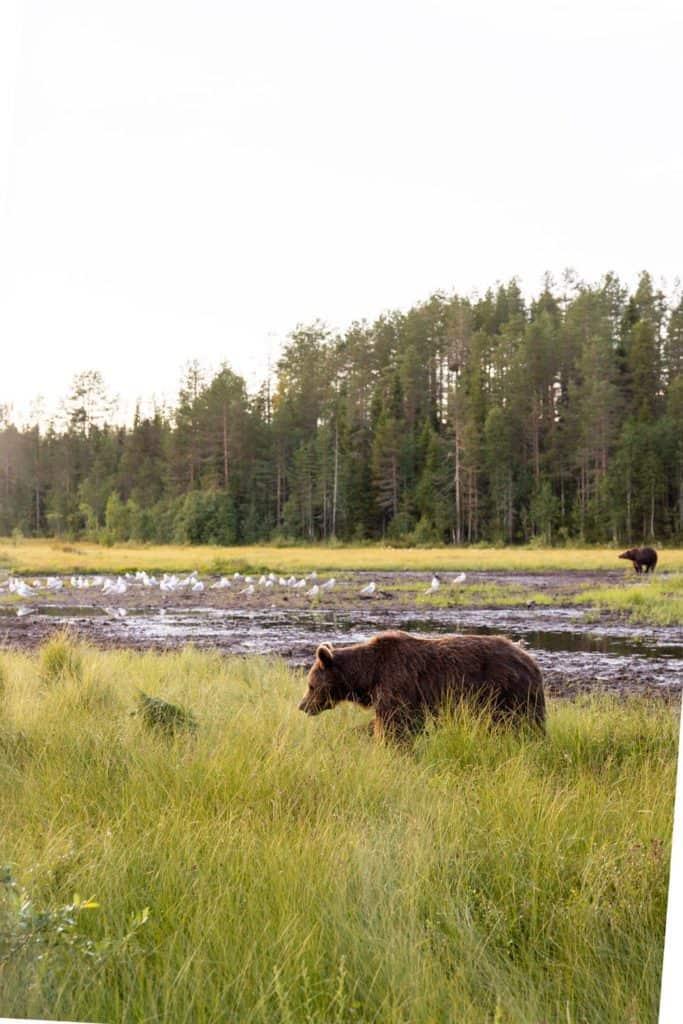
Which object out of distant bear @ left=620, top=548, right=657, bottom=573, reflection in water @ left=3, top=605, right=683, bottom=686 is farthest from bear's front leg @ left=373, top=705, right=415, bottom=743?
distant bear @ left=620, top=548, right=657, bottom=573

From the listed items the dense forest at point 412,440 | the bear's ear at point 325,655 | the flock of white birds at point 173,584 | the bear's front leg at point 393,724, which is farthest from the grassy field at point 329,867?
the dense forest at point 412,440

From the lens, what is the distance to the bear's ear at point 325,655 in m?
2.93

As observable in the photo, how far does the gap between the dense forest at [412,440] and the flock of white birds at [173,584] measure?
0.15 metres

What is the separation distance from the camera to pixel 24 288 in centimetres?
332

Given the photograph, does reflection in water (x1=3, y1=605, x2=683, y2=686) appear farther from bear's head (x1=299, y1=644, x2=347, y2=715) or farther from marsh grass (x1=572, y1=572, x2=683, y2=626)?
bear's head (x1=299, y1=644, x2=347, y2=715)

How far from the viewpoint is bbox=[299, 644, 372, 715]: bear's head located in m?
2.99

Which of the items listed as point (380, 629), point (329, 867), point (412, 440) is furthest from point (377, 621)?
point (329, 867)

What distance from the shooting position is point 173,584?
3.34 metres

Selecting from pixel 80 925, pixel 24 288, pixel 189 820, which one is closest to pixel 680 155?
pixel 24 288

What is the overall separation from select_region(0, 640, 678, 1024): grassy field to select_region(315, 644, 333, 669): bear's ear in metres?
0.21

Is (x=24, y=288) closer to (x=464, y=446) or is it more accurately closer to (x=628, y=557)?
(x=464, y=446)

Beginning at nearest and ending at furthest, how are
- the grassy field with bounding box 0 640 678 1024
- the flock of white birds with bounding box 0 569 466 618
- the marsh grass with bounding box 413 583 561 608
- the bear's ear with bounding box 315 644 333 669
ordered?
the grassy field with bounding box 0 640 678 1024 < the bear's ear with bounding box 315 644 333 669 < the marsh grass with bounding box 413 583 561 608 < the flock of white birds with bounding box 0 569 466 618

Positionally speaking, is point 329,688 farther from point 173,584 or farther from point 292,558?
point 173,584

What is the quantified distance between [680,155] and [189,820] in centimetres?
257
